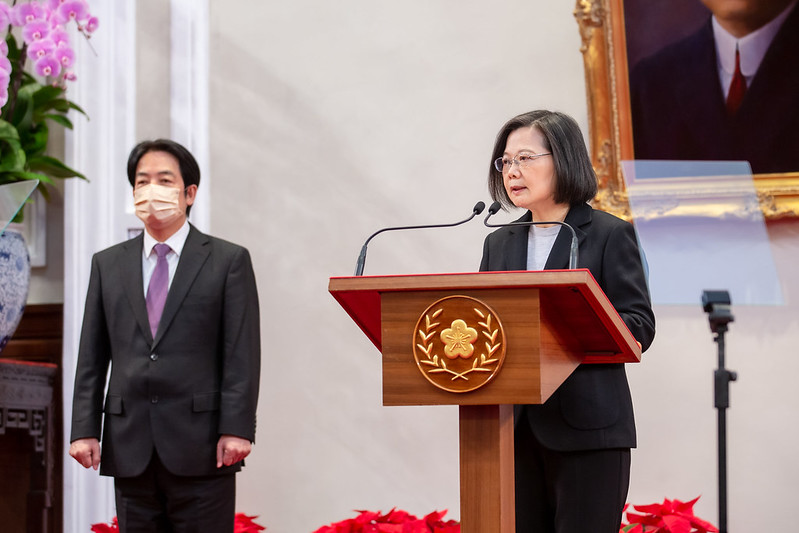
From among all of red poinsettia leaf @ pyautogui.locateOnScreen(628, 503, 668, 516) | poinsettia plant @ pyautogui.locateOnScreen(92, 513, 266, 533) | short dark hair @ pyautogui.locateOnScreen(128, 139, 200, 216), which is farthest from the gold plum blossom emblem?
poinsettia plant @ pyautogui.locateOnScreen(92, 513, 266, 533)

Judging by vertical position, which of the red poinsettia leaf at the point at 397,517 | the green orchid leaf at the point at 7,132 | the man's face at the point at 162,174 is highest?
the green orchid leaf at the point at 7,132

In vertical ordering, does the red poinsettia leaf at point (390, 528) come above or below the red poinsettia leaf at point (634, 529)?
below

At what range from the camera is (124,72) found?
12.0 ft

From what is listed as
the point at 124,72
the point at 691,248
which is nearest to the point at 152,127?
the point at 124,72

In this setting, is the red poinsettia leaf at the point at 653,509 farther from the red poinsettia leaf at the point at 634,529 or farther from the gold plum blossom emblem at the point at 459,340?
the gold plum blossom emblem at the point at 459,340

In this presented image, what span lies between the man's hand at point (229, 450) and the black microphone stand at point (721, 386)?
127 centimetres

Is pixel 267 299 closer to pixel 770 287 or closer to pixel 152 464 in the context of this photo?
pixel 152 464

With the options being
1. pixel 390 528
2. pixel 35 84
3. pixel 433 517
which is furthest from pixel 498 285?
pixel 35 84

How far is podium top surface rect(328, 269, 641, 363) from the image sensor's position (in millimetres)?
1384

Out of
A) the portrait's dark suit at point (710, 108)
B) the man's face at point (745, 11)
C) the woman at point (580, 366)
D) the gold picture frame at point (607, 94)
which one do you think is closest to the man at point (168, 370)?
the woman at point (580, 366)

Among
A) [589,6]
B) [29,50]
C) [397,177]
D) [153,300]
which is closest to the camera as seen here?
[153,300]

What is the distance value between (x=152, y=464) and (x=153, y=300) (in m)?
0.45

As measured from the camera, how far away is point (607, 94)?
3.24 metres

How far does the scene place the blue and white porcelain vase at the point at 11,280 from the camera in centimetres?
301
